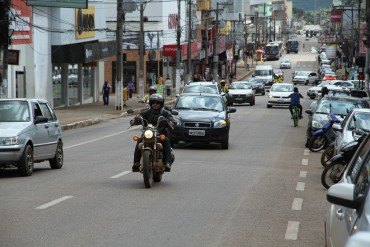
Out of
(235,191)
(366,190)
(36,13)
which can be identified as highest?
(36,13)

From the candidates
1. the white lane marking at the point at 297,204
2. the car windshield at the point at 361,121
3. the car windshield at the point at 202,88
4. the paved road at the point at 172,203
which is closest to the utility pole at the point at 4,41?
the paved road at the point at 172,203

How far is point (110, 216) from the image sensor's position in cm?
1238

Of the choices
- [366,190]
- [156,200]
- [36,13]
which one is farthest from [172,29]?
[366,190]

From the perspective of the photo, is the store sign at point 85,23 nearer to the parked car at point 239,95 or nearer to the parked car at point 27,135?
the parked car at point 239,95

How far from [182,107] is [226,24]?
126 meters

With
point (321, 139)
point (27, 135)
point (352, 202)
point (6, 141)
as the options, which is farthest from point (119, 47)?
point (352, 202)

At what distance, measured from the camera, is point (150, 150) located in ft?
51.2

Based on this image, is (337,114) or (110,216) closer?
(110,216)

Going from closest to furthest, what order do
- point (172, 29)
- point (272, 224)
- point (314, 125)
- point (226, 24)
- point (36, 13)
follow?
point (272, 224) → point (314, 125) → point (36, 13) → point (172, 29) → point (226, 24)

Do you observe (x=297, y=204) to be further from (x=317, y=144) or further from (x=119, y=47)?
(x=119, y=47)

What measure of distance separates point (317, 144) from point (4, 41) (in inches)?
481

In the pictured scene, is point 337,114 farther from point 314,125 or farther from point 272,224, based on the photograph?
point 272,224

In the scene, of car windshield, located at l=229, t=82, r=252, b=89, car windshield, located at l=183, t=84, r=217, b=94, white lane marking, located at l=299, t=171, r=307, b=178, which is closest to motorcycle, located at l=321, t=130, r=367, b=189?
white lane marking, located at l=299, t=171, r=307, b=178

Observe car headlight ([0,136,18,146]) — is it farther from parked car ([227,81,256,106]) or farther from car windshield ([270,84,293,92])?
car windshield ([270,84,293,92])
